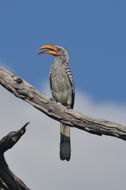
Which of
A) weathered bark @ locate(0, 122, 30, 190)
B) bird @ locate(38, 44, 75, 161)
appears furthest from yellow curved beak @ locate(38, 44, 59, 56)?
weathered bark @ locate(0, 122, 30, 190)

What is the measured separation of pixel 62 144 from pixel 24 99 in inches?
83.4

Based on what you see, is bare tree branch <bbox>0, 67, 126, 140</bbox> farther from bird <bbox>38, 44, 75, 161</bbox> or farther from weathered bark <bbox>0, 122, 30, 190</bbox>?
bird <bbox>38, 44, 75, 161</bbox>

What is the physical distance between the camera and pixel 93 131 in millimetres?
8930

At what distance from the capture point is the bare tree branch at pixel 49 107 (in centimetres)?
890

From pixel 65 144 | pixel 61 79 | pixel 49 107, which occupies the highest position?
pixel 61 79

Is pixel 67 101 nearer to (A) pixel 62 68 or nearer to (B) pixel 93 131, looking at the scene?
(A) pixel 62 68

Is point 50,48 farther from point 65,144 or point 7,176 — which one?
point 7,176

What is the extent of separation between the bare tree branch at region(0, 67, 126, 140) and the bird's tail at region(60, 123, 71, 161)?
5.26ft

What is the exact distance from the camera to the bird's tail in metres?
10.7

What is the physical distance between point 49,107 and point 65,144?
2.07 m

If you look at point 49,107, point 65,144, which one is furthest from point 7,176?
point 65,144

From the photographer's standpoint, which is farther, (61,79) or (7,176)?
(61,79)

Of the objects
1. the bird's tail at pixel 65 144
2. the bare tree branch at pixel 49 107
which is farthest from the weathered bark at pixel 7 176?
the bird's tail at pixel 65 144

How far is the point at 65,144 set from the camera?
1111 cm
